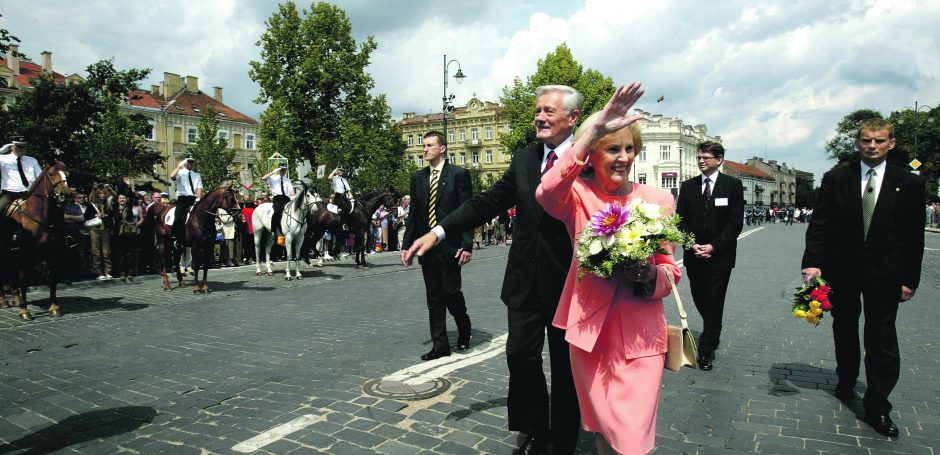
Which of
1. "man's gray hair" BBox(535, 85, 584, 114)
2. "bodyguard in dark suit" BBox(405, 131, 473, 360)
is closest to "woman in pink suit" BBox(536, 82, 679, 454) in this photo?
"man's gray hair" BBox(535, 85, 584, 114)

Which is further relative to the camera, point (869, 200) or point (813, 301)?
point (869, 200)

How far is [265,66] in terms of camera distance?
132 feet

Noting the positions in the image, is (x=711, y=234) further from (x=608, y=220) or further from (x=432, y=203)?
(x=608, y=220)

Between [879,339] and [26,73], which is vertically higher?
[26,73]

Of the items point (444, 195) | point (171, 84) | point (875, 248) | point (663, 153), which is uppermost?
point (171, 84)

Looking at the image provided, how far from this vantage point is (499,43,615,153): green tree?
166 ft

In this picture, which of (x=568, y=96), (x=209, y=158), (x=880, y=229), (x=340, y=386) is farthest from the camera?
(x=209, y=158)

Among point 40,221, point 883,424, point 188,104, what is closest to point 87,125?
point 40,221

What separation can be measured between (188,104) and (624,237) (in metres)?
82.3

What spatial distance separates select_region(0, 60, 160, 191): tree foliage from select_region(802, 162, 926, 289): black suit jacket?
2349 centimetres

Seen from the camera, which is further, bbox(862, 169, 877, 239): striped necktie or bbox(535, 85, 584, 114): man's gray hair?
bbox(862, 169, 877, 239): striped necktie

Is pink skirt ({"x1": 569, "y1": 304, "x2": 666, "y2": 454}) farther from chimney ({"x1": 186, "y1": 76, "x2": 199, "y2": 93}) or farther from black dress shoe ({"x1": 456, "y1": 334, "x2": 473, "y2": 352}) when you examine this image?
chimney ({"x1": 186, "y1": 76, "x2": 199, "y2": 93})

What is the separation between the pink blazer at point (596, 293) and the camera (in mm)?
2828

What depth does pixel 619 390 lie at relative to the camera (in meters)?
2.81
